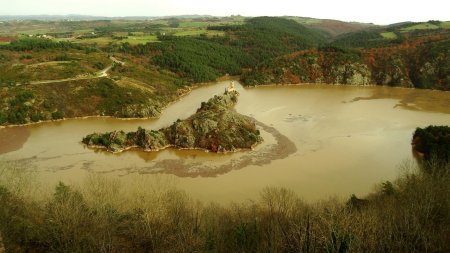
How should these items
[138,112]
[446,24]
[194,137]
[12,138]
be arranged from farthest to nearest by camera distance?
[446,24] < [138,112] < [12,138] < [194,137]

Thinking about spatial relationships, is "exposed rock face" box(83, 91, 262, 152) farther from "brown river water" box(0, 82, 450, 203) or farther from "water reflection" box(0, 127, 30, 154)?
"water reflection" box(0, 127, 30, 154)

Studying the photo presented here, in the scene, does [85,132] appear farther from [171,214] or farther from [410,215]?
[410,215]

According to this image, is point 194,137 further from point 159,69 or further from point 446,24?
point 446,24

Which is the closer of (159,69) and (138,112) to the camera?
(138,112)

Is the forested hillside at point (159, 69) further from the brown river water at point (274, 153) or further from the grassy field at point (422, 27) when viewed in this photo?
the brown river water at point (274, 153)

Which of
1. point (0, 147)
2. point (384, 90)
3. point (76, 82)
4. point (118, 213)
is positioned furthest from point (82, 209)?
point (384, 90)

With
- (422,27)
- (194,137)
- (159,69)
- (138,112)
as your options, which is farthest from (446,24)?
(194,137)

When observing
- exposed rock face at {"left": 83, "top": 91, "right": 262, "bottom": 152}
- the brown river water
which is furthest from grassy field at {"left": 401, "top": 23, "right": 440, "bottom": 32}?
exposed rock face at {"left": 83, "top": 91, "right": 262, "bottom": 152}

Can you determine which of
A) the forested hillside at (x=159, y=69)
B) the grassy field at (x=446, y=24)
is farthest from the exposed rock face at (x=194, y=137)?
the grassy field at (x=446, y=24)
